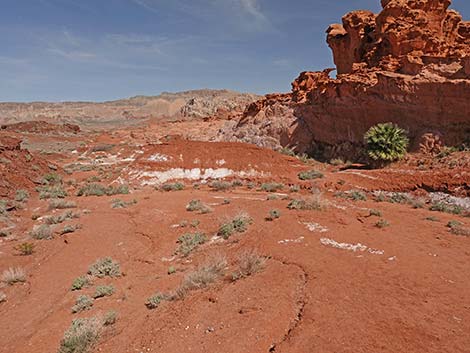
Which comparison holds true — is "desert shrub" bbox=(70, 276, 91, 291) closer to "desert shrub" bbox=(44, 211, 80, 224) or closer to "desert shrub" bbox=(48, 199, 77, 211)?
"desert shrub" bbox=(44, 211, 80, 224)

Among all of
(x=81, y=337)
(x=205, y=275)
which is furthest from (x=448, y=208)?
(x=81, y=337)

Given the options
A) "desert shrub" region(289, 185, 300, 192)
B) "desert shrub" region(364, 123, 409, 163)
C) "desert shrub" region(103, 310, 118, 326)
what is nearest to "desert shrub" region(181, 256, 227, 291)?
"desert shrub" region(103, 310, 118, 326)

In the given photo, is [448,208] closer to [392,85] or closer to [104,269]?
[392,85]

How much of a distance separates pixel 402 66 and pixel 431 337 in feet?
56.1

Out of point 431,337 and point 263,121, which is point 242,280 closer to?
point 431,337

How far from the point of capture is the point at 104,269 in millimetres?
7094

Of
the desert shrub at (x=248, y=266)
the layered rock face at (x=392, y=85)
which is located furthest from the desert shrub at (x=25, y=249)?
the layered rock face at (x=392, y=85)

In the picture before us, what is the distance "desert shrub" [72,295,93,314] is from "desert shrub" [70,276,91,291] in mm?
663

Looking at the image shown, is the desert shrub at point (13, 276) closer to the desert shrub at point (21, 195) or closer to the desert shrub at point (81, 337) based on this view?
the desert shrub at point (81, 337)

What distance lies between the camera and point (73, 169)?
2122 centimetres

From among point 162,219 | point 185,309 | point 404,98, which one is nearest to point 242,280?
point 185,309

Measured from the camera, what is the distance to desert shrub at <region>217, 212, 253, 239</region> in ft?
27.3

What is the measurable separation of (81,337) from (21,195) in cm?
1198

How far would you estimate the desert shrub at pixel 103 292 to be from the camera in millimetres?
6145
